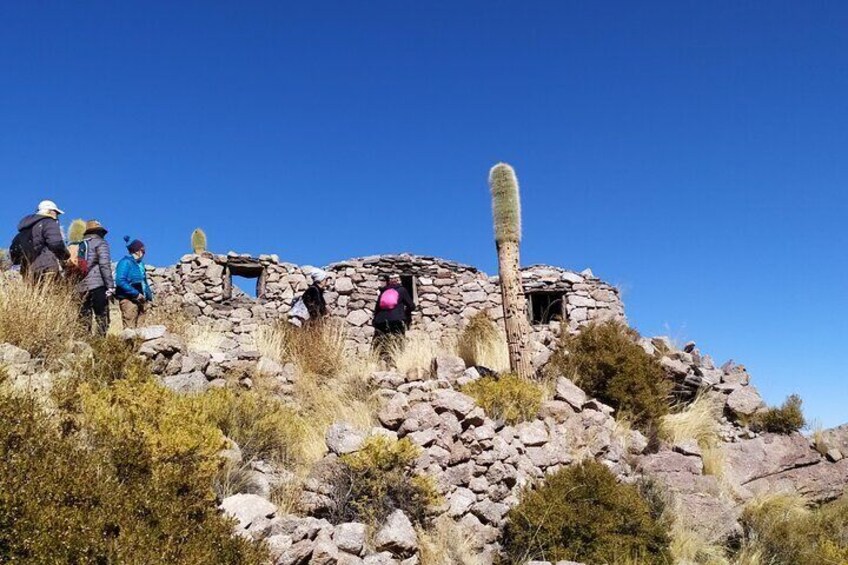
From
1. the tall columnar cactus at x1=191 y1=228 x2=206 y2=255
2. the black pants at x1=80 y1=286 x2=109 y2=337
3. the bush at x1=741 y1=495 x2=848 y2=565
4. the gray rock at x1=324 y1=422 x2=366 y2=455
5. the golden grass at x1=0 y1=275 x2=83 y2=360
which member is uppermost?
the tall columnar cactus at x1=191 y1=228 x2=206 y2=255

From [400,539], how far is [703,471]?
5.70 metres

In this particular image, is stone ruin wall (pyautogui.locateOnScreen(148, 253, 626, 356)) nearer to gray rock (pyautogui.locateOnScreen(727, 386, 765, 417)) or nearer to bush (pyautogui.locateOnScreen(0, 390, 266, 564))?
gray rock (pyautogui.locateOnScreen(727, 386, 765, 417))

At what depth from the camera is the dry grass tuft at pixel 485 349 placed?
32.3ft

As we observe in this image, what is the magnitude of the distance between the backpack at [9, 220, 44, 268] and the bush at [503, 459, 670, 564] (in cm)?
645

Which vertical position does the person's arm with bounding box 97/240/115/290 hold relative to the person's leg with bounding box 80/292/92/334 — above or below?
above

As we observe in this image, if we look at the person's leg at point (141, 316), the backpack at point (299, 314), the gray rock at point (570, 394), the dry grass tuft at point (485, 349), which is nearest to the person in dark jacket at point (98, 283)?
the person's leg at point (141, 316)

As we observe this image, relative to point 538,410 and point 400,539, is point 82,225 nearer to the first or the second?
point 538,410

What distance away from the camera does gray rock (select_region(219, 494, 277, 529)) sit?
423 cm

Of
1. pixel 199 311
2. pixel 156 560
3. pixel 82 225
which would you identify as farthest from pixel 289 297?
pixel 156 560

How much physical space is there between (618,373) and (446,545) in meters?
4.69

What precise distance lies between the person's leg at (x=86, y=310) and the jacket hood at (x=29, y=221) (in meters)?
1.05

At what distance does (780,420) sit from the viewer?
10391 mm

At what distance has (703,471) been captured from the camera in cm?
878

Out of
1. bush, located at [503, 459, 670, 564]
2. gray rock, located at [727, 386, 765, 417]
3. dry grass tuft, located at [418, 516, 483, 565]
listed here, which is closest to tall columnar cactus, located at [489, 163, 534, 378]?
bush, located at [503, 459, 670, 564]
